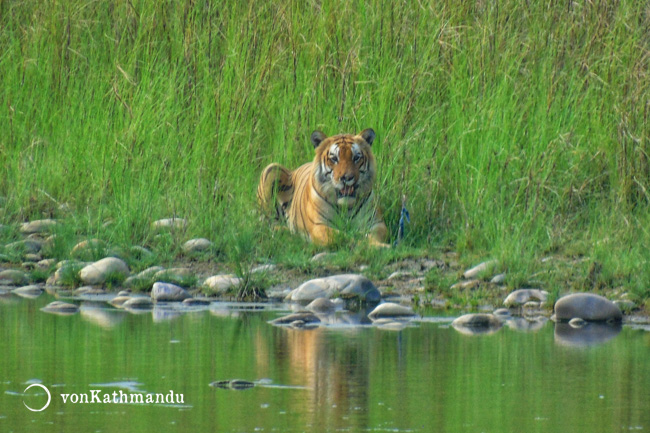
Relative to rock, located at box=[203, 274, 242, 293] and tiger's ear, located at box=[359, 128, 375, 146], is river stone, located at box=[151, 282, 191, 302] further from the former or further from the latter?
tiger's ear, located at box=[359, 128, 375, 146]

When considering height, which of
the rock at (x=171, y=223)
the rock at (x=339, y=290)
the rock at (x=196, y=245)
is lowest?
the rock at (x=339, y=290)

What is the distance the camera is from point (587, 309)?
709 cm

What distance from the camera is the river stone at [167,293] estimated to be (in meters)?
7.84

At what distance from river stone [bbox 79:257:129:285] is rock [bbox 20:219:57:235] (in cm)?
131

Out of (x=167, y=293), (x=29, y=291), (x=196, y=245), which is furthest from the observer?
(x=196, y=245)

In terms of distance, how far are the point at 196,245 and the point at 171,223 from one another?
309mm

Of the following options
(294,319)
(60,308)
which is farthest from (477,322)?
(60,308)

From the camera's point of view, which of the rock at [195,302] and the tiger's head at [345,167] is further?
the tiger's head at [345,167]

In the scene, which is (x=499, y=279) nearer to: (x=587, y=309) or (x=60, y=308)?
(x=587, y=309)

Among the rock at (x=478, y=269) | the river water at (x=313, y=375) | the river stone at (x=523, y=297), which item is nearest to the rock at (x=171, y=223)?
the river water at (x=313, y=375)

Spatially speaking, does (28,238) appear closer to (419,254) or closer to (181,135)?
(181,135)

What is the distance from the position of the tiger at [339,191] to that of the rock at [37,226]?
5.19 feet

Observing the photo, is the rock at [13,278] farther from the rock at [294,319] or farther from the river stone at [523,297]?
the river stone at [523,297]

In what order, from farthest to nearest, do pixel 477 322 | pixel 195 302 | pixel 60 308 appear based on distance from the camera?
pixel 195 302, pixel 60 308, pixel 477 322
